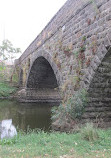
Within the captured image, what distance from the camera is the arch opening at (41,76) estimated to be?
12383mm

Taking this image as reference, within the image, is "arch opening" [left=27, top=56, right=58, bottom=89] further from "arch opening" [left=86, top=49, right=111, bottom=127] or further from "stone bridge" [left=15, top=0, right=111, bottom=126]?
"arch opening" [left=86, top=49, right=111, bottom=127]

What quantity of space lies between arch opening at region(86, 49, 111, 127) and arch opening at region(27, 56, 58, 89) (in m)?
7.14

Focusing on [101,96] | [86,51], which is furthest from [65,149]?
[86,51]

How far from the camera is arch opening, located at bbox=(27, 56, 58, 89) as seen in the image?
12.4 metres

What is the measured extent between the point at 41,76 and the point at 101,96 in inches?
363

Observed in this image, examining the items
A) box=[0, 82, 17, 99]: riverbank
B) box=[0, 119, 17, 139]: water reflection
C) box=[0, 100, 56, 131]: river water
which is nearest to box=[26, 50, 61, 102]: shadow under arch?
box=[0, 82, 17, 99]: riverbank

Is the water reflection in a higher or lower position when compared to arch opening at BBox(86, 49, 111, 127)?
lower

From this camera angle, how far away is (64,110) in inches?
193

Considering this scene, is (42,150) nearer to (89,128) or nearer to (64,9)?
(89,128)

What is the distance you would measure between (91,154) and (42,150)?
78 centimetres

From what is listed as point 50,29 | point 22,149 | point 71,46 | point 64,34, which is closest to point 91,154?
point 22,149

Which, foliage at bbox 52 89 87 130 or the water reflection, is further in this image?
the water reflection

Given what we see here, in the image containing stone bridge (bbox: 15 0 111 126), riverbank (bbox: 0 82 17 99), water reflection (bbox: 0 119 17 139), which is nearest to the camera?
stone bridge (bbox: 15 0 111 126)

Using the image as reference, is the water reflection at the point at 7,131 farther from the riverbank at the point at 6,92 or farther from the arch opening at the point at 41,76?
the riverbank at the point at 6,92
